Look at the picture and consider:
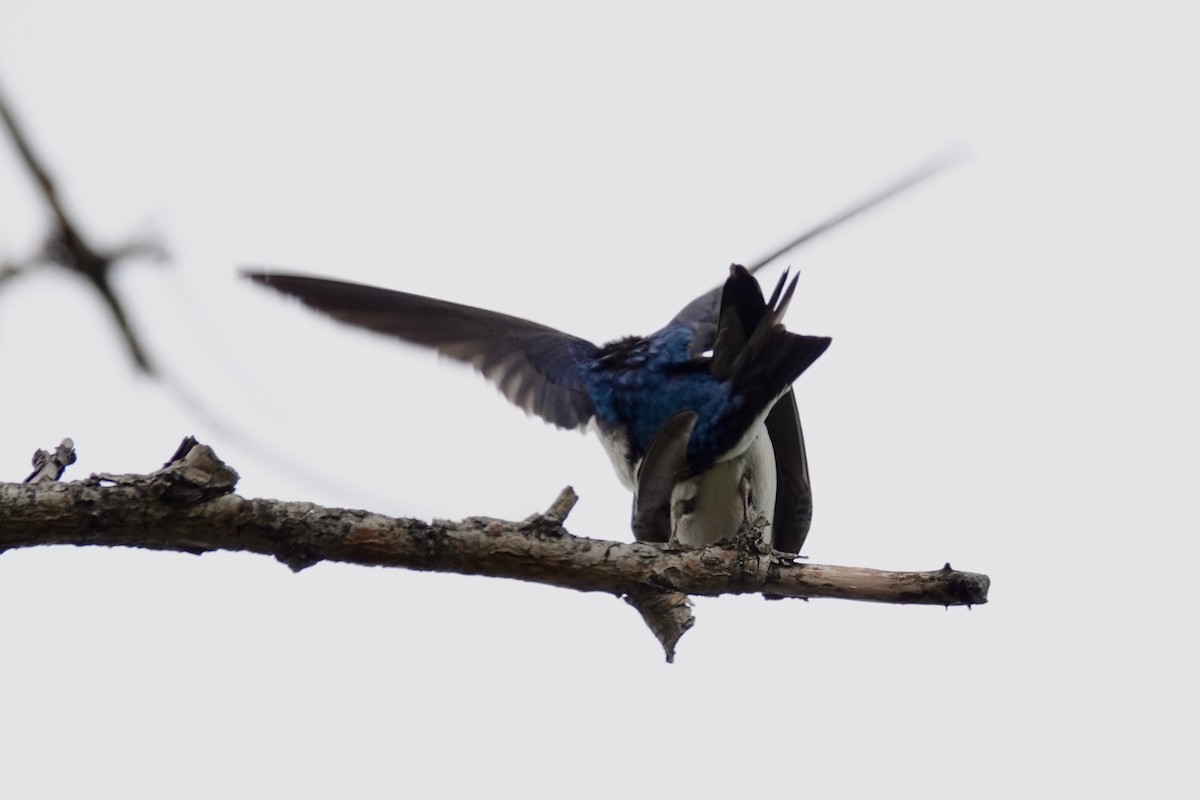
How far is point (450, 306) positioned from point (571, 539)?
2543 millimetres

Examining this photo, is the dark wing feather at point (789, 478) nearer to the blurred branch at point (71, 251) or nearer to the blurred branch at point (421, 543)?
the blurred branch at point (421, 543)

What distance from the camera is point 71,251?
111 centimetres

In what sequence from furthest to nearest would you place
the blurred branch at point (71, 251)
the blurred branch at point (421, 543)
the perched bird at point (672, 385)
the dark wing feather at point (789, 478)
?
1. the dark wing feather at point (789, 478)
2. the perched bird at point (672, 385)
3. the blurred branch at point (421, 543)
4. the blurred branch at point (71, 251)

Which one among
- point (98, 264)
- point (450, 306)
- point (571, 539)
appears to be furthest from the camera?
point (450, 306)

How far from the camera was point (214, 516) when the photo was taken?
253 centimetres

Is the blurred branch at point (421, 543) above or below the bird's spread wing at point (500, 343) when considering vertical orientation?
below

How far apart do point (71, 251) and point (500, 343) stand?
421cm

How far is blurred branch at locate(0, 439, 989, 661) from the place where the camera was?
96.7 inches

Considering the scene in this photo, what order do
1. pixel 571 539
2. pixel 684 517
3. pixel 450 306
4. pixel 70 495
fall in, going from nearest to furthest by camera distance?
pixel 70 495 → pixel 571 539 → pixel 684 517 → pixel 450 306

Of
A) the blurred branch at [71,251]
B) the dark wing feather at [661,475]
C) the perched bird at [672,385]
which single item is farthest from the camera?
the perched bird at [672,385]

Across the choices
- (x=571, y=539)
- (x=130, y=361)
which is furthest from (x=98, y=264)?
(x=571, y=539)

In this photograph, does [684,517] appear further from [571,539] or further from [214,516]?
[214,516]

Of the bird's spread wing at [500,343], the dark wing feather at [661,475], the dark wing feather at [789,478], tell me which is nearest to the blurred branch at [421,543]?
the dark wing feather at [661,475]

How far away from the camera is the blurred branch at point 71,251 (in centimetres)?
105
